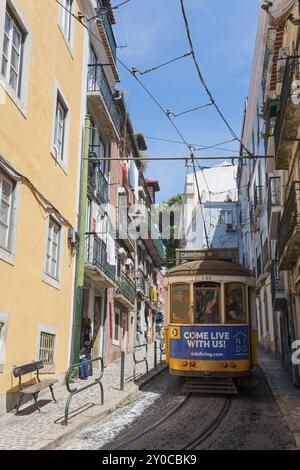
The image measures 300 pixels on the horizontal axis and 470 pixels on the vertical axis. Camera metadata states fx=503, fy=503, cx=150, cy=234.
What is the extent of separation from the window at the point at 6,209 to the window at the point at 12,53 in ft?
5.79

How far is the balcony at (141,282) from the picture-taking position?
1012 inches

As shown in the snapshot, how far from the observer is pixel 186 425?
7973 millimetres

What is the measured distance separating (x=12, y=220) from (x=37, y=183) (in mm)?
1455

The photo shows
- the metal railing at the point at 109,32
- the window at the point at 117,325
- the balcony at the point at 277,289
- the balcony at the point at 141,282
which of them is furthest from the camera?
the balcony at the point at 141,282

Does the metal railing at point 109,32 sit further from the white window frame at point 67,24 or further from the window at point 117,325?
the window at point 117,325

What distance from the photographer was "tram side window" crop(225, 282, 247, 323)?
1096 centimetres

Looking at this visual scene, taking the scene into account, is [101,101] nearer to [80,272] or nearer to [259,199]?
[80,272]

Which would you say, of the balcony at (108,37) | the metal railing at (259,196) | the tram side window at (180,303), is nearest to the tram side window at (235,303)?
the tram side window at (180,303)

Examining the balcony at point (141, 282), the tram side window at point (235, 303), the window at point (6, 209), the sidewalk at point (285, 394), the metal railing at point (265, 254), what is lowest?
the sidewalk at point (285, 394)
